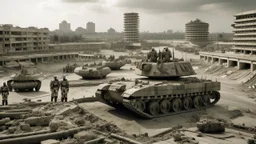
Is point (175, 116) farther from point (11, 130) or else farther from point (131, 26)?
point (131, 26)

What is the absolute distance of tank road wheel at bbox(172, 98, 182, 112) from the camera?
20.0 meters

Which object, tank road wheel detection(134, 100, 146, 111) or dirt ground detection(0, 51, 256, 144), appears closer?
dirt ground detection(0, 51, 256, 144)

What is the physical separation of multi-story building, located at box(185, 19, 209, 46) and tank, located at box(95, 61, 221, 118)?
301 feet

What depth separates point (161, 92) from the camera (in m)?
19.0

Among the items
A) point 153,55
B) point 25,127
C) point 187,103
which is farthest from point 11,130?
point 153,55

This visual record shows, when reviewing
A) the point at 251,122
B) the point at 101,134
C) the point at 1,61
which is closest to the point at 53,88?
the point at 101,134

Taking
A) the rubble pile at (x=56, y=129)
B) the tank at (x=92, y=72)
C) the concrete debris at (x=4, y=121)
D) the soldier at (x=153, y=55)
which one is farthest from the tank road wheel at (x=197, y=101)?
the tank at (x=92, y=72)

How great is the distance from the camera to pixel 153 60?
2247 centimetres

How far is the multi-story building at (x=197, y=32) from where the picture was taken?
111 meters

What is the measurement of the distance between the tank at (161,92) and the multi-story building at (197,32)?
91654mm

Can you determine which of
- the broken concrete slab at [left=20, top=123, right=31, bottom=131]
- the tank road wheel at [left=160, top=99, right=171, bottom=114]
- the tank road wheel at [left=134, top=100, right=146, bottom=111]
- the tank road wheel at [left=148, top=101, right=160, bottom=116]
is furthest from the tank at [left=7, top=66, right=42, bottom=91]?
the broken concrete slab at [left=20, top=123, right=31, bottom=131]

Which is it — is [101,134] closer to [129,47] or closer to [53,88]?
[53,88]

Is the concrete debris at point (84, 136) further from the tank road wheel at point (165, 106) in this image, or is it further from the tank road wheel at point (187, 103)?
the tank road wheel at point (187, 103)

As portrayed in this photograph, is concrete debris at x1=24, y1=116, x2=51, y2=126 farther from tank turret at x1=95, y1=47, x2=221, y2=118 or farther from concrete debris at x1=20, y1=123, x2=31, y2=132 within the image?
tank turret at x1=95, y1=47, x2=221, y2=118
